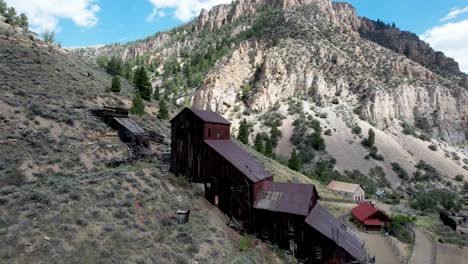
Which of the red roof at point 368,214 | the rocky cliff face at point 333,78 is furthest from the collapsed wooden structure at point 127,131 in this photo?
the rocky cliff face at point 333,78

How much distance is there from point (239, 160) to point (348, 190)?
3064 centimetres

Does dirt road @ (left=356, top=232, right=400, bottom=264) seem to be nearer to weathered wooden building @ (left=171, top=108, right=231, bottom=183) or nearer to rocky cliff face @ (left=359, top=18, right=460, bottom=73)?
weathered wooden building @ (left=171, top=108, right=231, bottom=183)

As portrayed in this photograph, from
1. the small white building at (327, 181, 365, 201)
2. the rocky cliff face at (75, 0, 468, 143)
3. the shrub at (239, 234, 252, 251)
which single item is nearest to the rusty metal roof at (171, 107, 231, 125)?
the shrub at (239, 234, 252, 251)

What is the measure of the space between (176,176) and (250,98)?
6262cm

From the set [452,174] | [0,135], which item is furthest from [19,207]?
[452,174]

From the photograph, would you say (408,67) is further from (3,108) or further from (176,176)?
(3,108)

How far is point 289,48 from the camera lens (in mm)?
89625

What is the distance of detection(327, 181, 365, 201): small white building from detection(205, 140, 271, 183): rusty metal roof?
2786 cm

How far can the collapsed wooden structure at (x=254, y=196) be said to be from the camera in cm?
1828

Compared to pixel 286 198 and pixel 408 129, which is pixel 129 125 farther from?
Answer: pixel 408 129

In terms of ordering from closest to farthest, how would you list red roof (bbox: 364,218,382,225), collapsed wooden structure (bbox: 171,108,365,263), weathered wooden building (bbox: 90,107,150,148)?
collapsed wooden structure (bbox: 171,108,365,263) → weathered wooden building (bbox: 90,107,150,148) → red roof (bbox: 364,218,382,225)

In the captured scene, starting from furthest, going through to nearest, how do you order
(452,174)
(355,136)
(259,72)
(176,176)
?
(259,72) → (355,136) → (452,174) → (176,176)

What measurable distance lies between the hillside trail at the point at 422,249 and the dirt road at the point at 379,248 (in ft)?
5.82

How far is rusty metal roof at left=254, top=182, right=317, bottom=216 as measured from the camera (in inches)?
743
